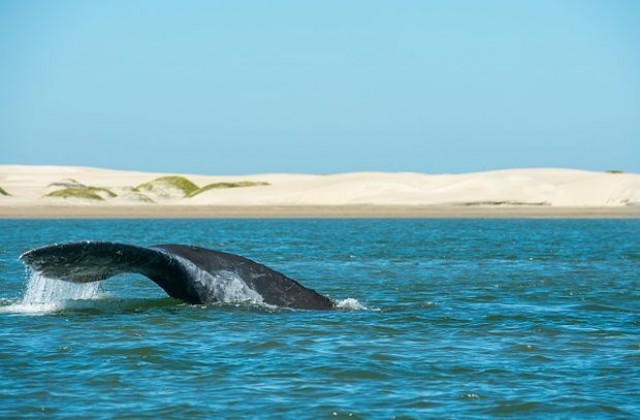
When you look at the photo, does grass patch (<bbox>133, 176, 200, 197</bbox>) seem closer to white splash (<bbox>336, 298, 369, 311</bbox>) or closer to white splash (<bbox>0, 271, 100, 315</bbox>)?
white splash (<bbox>0, 271, 100, 315</bbox>)

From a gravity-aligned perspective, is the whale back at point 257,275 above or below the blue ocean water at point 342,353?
above

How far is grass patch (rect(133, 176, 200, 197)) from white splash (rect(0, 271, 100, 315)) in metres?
78.2

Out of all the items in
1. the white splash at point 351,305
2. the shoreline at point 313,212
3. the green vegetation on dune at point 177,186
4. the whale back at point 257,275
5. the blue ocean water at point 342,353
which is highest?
the green vegetation on dune at point 177,186

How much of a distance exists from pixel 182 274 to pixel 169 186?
86.0 meters

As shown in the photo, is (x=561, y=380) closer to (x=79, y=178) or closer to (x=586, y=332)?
(x=586, y=332)

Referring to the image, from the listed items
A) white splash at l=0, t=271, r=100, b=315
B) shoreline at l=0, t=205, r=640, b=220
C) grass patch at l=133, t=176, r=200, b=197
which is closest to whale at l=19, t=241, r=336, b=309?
white splash at l=0, t=271, r=100, b=315

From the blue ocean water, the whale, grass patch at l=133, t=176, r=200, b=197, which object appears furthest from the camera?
grass patch at l=133, t=176, r=200, b=197

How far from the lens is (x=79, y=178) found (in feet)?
440

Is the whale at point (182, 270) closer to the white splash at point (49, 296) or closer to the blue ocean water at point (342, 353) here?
the blue ocean water at point (342, 353)

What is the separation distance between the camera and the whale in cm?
1355

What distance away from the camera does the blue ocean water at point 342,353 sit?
10953 mm

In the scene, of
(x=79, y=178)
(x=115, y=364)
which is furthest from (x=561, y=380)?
(x=79, y=178)

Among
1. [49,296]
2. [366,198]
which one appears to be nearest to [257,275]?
[49,296]

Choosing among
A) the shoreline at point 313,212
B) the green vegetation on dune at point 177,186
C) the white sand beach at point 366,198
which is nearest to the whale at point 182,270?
the shoreline at point 313,212
